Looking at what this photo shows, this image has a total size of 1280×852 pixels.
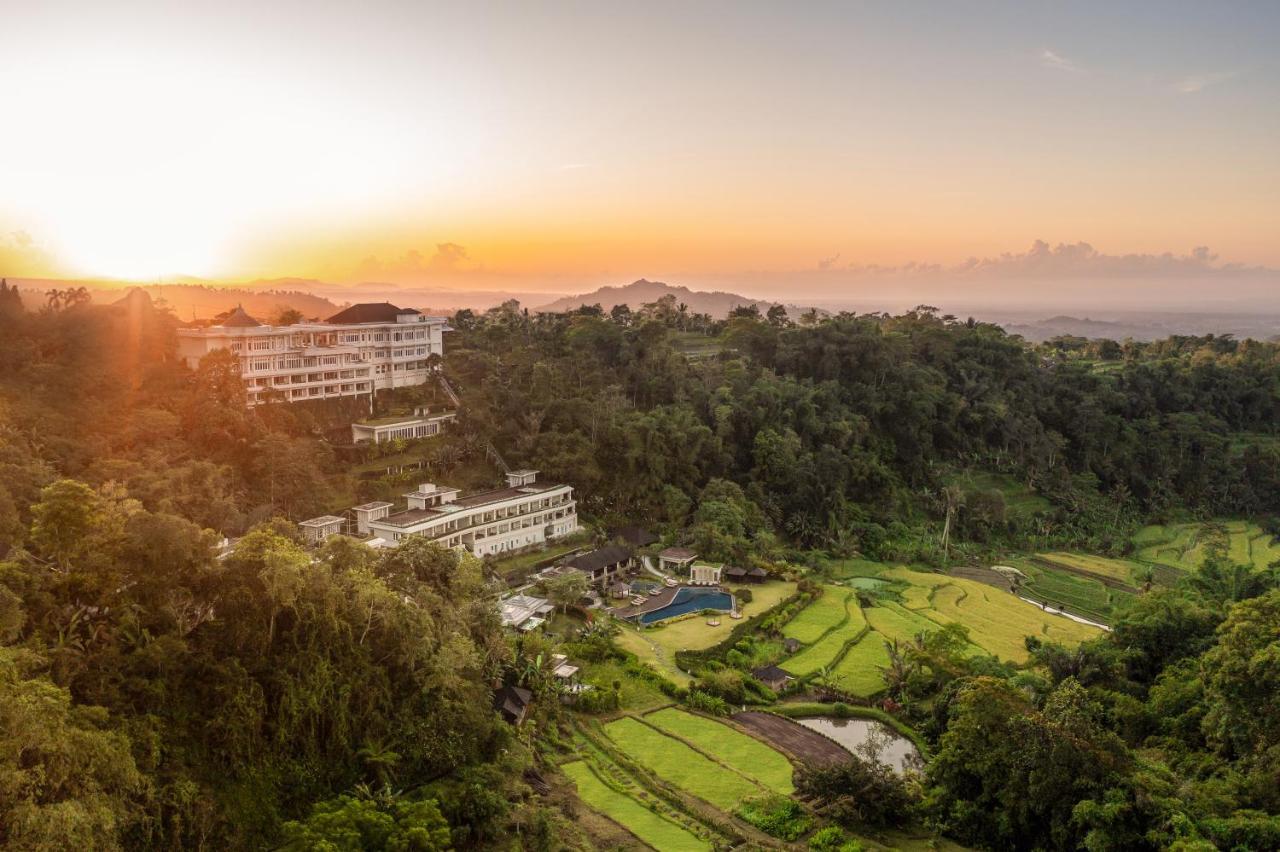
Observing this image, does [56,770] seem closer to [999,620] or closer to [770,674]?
[770,674]

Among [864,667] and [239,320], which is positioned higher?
[239,320]

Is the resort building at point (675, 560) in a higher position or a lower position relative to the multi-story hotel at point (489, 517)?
lower

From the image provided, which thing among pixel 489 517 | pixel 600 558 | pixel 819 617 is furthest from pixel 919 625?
pixel 489 517

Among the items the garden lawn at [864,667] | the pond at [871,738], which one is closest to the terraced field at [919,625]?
the garden lawn at [864,667]

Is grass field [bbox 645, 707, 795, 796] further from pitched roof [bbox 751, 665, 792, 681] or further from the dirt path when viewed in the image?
pitched roof [bbox 751, 665, 792, 681]

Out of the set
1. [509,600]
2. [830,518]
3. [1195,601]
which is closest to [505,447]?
[509,600]

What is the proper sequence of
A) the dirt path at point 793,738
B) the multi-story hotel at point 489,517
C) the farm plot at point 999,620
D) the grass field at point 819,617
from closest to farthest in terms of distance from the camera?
1. the dirt path at point 793,738
2. the grass field at point 819,617
3. the farm plot at point 999,620
4. the multi-story hotel at point 489,517

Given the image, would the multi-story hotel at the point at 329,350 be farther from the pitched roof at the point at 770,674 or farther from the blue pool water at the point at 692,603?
the pitched roof at the point at 770,674

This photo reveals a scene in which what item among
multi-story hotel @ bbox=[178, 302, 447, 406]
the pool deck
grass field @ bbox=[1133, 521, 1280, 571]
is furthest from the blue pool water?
grass field @ bbox=[1133, 521, 1280, 571]
